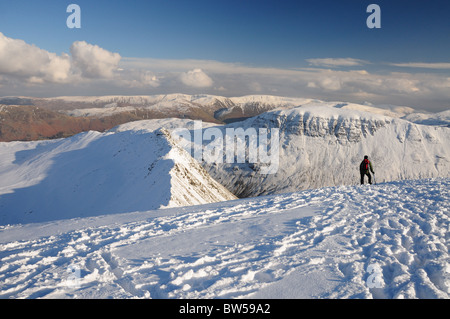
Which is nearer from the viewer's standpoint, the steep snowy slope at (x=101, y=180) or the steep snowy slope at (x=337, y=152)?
the steep snowy slope at (x=101, y=180)

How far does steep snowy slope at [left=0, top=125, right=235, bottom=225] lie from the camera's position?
3828cm

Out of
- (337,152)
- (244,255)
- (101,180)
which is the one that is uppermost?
(244,255)

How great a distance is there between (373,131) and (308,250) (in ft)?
590

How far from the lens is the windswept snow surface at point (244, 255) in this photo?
6.25 meters

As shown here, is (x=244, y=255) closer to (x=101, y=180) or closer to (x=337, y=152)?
(x=101, y=180)

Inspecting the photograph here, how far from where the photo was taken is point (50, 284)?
6777 mm

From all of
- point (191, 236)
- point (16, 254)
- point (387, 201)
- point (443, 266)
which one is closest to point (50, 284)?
point (16, 254)

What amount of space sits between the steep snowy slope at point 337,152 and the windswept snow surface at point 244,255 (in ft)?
424

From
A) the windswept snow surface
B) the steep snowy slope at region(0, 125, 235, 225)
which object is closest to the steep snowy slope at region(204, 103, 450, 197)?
the steep snowy slope at region(0, 125, 235, 225)

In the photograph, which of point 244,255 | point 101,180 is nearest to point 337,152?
Result: point 101,180

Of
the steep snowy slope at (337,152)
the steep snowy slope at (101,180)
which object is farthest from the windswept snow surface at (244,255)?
the steep snowy slope at (337,152)

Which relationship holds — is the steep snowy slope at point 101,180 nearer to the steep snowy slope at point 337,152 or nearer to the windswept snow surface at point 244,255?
the windswept snow surface at point 244,255

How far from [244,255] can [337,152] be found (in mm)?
163837

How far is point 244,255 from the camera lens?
804 cm
